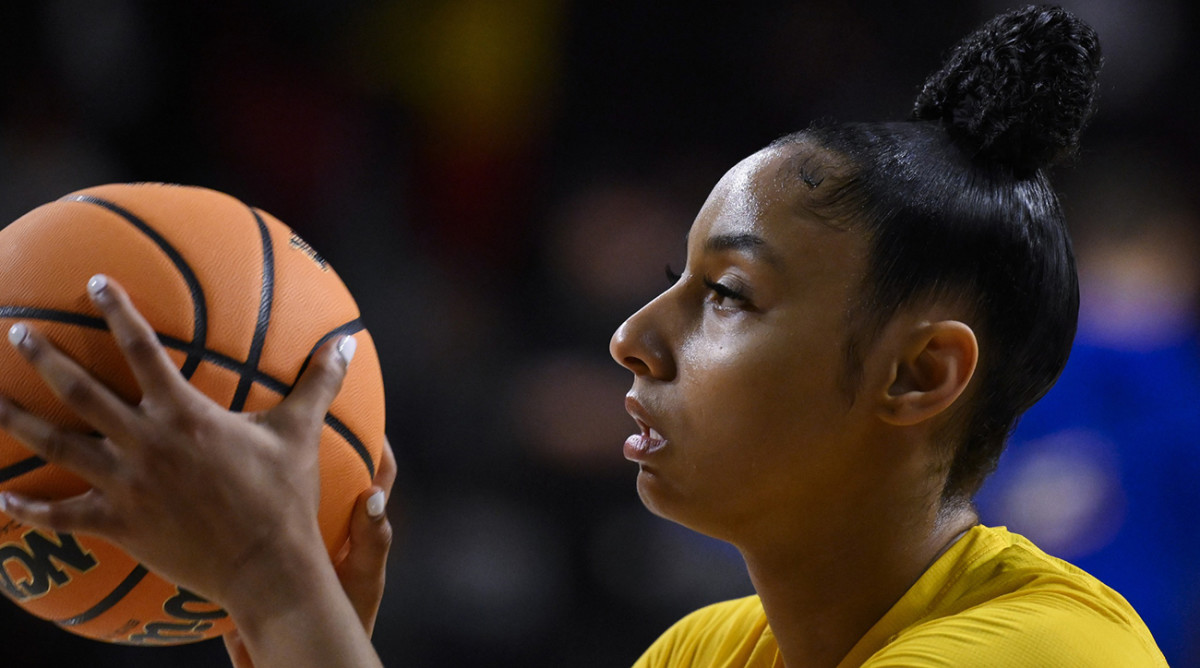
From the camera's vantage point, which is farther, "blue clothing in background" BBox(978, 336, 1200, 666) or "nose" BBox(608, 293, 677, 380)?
"blue clothing in background" BBox(978, 336, 1200, 666)

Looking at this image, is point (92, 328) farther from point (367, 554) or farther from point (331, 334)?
point (367, 554)

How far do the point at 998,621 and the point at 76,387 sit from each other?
1.07 meters

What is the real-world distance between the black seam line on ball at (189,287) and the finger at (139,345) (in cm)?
9

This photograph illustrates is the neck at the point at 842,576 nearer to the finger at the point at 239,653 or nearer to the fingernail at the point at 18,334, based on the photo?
the finger at the point at 239,653

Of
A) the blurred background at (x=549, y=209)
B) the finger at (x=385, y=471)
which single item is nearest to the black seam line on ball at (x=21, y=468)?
the finger at (x=385, y=471)

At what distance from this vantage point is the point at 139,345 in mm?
1113

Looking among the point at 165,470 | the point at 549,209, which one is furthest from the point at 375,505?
the point at 549,209

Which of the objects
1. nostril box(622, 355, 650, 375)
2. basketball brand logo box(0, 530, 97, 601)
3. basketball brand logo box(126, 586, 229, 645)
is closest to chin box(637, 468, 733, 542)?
nostril box(622, 355, 650, 375)

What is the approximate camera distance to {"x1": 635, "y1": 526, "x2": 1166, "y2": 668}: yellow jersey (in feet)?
3.88

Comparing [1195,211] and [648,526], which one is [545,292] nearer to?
[648,526]

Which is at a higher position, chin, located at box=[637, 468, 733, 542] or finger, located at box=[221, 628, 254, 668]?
chin, located at box=[637, 468, 733, 542]

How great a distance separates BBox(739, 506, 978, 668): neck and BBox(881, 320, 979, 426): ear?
0.16m

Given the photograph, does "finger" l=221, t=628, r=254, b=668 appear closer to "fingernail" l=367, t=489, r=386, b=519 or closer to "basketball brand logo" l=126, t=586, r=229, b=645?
"basketball brand logo" l=126, t=586, r=229, b=645

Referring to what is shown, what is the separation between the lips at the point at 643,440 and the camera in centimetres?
145
